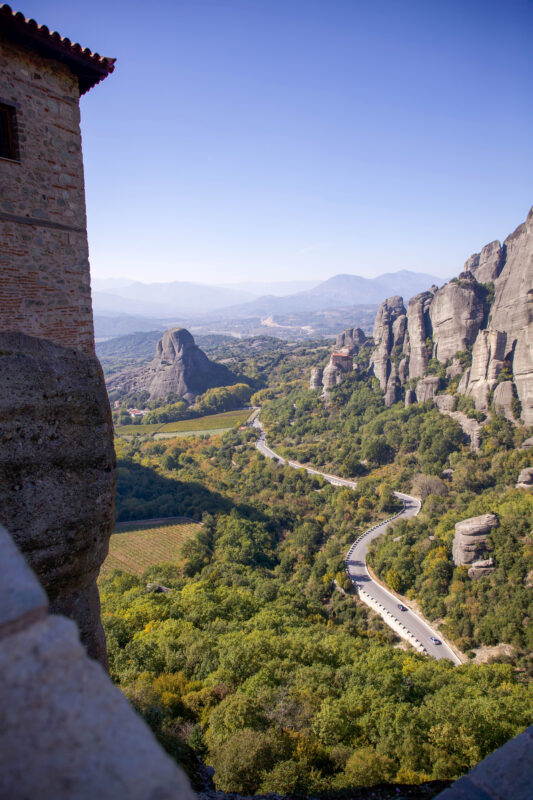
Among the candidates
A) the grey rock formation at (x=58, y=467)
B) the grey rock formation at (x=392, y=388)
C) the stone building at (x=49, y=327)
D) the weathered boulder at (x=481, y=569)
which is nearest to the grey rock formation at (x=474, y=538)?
the weathered boulder at (x=481, y=569)

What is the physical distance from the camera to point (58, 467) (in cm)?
632

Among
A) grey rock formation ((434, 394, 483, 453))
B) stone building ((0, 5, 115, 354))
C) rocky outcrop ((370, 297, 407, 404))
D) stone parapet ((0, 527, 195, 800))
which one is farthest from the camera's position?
rocky outcrop ((370, 297, 407, 404))

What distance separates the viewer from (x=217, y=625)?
17.7m

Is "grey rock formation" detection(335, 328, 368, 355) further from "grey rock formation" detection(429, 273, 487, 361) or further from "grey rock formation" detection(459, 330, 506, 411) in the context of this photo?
"grey rock formation" detection(459, 330, 506, 411)

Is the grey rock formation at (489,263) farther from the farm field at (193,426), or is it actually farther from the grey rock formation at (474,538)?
the farm field at (193,426)

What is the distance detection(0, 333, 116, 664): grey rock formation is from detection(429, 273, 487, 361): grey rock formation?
4710 centimetres

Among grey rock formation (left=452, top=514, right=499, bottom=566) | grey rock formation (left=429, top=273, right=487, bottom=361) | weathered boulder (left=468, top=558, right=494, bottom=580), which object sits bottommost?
weathered boulder (left=468, top=558, right=494, bottom=580)

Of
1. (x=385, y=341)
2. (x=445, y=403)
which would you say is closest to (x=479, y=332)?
(x=445, y=403)

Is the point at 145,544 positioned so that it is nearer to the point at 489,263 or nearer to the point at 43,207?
the point at 43,207

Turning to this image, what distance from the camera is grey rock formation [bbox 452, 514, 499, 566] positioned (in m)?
25.9

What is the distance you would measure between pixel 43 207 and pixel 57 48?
87.4 inches

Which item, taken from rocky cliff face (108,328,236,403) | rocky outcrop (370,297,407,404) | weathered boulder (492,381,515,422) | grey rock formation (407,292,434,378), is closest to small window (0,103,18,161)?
weathered boulder (492,381,515,422)

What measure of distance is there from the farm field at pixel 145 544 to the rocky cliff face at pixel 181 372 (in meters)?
51.3

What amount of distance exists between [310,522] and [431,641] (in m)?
15.3
